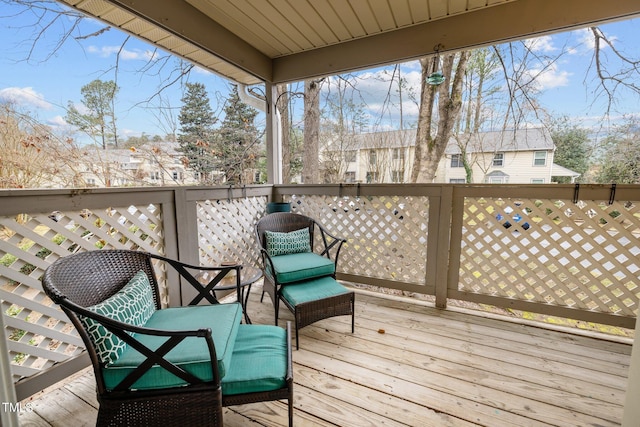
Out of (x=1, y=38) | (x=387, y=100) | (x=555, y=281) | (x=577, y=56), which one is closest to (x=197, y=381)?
(x=555, y=281)

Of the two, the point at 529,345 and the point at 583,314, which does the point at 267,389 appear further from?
the point at 583,314

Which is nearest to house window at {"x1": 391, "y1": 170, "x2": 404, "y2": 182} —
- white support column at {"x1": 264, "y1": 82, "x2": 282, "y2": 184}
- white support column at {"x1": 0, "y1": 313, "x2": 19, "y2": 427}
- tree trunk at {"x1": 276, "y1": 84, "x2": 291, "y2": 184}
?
tree trunk at {"x1": 276, "y1": 84, "x2": 291, "y2": 184}

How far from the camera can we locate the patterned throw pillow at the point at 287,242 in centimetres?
270

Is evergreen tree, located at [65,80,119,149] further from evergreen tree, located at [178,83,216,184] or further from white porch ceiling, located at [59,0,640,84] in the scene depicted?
white porch ceiling, located at [59,0,640,84]

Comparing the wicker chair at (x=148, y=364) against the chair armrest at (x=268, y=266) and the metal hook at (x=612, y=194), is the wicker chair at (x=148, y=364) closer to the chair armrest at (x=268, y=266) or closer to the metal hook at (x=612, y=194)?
the chair armrest at (x=268, y=266)

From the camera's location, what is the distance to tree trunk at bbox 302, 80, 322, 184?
209 inches

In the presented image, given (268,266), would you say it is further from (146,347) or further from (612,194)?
(612,194)

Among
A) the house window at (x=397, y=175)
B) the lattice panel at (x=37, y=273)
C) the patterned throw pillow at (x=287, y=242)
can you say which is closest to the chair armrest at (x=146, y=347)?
the lattice panel at (x=37, y=273)

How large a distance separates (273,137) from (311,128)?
6.94 ft

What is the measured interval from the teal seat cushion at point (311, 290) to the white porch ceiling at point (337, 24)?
7.73 ft

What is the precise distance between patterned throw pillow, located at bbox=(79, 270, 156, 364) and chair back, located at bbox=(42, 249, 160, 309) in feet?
0.23

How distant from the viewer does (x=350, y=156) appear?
5.81m

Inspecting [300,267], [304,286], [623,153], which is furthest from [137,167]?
[623,153]

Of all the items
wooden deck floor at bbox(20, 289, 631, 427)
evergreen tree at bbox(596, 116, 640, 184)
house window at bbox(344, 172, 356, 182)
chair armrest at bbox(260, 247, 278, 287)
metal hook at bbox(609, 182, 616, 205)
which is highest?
evergreen tree at bbox(596, 116, 640, 184)
